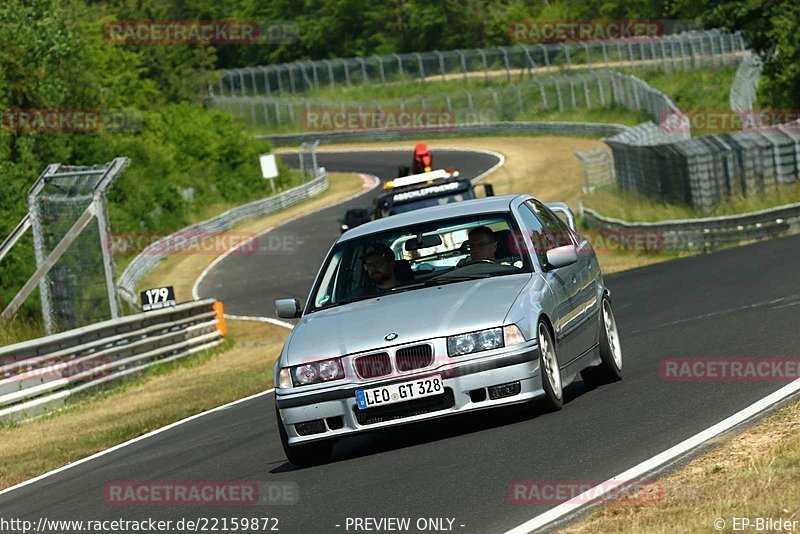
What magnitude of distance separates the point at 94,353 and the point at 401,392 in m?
12.0

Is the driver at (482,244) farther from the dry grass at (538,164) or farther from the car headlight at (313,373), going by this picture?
the dry grass at (538,164)

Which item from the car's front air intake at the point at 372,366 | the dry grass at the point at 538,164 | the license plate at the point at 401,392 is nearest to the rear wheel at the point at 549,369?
the license plate at the point at 401,392

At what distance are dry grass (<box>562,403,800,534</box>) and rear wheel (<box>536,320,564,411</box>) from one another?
67.0 inches

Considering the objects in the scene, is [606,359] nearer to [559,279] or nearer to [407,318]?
[559,279]

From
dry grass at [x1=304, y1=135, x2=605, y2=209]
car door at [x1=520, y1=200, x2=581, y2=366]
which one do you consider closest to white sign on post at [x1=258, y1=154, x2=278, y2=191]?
dry grass at [x1=304, y1=135, x2=605, y2=209]

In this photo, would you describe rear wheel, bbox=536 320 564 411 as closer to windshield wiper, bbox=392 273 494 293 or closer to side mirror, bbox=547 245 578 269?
side mirror, bbox=547 245 578 269

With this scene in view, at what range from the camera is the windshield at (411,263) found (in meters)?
10.2

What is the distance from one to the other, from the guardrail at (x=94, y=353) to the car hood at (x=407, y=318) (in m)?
9.11

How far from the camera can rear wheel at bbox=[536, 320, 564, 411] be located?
30.5 feet

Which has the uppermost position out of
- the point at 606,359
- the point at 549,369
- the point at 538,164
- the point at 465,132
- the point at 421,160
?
the point at 549,369

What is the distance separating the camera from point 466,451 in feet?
28.9

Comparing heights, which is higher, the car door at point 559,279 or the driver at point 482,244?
the driver at point 482,244

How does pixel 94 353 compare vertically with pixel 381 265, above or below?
below

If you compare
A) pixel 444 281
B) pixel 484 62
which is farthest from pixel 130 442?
pixel 484 62
